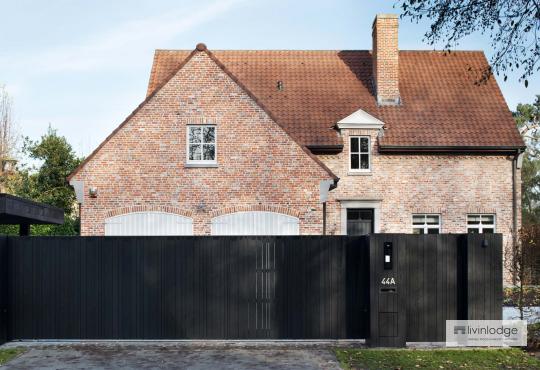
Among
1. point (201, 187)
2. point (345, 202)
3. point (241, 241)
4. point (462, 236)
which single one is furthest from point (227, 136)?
point (462, 236)

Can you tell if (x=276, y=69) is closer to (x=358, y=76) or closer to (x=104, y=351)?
(x=358, y=76)

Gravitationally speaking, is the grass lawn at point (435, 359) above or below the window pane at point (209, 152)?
below

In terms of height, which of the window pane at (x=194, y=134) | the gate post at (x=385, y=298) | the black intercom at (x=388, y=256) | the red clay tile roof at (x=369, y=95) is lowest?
the gate post at (x=385, y=298)

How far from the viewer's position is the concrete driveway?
9922 mm

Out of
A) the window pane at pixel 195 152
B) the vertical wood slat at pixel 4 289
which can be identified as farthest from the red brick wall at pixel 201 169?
the vertical wood slat at pixel 4 289

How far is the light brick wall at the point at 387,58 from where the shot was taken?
25844mm

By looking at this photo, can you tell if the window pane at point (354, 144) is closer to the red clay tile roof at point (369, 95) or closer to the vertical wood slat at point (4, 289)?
the red clay tile roof at point (369, 95)

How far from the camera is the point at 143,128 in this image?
63.4 ft

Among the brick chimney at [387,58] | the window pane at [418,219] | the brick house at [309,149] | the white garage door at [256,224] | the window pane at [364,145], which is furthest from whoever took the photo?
the brick chimney at [387,58]

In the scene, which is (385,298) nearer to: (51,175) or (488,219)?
(488,219)

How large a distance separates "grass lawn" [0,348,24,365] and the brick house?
823 cm

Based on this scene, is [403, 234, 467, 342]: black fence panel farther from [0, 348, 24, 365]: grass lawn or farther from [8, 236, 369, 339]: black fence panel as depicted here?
[0, 348, 24, 365]: grass lawn

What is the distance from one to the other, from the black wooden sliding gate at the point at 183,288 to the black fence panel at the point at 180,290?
0.06 feet

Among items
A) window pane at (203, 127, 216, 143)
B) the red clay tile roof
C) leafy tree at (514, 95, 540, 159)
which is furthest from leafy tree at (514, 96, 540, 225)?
window pane at (203, 127, 216, 143)
